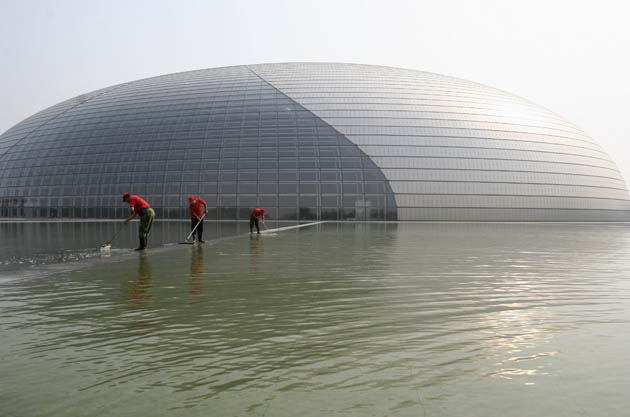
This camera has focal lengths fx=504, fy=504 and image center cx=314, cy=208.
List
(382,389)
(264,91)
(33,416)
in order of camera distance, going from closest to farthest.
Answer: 1. (33,416)
2. (382,389)
3. (264,91)

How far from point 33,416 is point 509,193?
44925 mm

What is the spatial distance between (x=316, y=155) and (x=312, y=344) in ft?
124

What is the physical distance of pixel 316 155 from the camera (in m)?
42.1

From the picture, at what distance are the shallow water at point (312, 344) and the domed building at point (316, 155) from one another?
33.1 metres

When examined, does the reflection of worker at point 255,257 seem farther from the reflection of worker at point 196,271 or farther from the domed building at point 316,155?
the domed building at point 316,155

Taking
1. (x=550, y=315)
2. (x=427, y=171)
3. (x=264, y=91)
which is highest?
(x=264, y=91)

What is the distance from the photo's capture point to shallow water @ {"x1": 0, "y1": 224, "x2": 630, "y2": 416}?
3199 mm

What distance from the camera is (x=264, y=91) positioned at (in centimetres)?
4597

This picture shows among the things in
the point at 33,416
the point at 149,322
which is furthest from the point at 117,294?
the point at 33,416

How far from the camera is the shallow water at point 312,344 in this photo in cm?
320

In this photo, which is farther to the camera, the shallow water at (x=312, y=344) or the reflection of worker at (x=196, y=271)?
the reflection of worker at (x=196, y=271)

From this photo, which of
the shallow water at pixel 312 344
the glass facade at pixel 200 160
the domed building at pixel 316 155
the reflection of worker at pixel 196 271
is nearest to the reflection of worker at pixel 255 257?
the shallow water at pixel 312 344

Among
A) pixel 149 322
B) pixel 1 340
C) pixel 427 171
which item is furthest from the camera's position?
pixel 427 171

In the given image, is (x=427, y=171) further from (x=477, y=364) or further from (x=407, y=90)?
(x=477, y=364)
